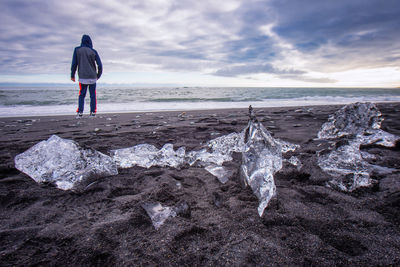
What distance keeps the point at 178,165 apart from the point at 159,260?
3.82 ft

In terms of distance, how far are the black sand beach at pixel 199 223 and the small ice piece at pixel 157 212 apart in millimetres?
31

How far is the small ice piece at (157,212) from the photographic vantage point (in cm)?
121

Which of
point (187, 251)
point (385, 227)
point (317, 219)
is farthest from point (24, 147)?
point (385, 227)

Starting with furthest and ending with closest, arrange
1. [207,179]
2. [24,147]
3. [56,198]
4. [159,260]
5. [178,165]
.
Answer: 1. [24,147]
2. [178,165]
3. [207,179]
4. [56,198]
5. [159,260]

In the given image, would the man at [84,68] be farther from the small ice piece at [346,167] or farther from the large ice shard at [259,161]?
the small ice piece at [346,167]

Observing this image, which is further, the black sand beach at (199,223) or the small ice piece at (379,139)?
the small ice piece at (379,139)

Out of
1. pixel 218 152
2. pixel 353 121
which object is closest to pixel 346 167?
pixel 218 152

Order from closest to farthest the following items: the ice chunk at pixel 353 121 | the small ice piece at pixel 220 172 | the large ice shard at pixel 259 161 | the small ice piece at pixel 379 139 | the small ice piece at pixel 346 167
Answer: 1. the large ice shard at pixel 259 161
2. the small ice piece at pixel 346 167
3. the small ice piece at pixel 220 172
4. the small ice piece at pixel 379 139
5. the ice chunk at pixel 353 121

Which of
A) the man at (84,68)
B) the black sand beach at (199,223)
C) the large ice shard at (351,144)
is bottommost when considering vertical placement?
the black sand beach at (199,223)

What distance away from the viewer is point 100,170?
1.77m

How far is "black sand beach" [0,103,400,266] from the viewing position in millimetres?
952

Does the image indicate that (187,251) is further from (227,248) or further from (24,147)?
(24,147)

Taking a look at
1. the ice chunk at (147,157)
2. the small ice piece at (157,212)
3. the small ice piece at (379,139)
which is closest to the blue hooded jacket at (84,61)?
the ice chunk at (147,157)

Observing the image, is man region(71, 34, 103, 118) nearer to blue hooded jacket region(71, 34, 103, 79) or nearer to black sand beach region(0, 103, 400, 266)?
blue hooded jacket region(71, 34, 103, 79)
